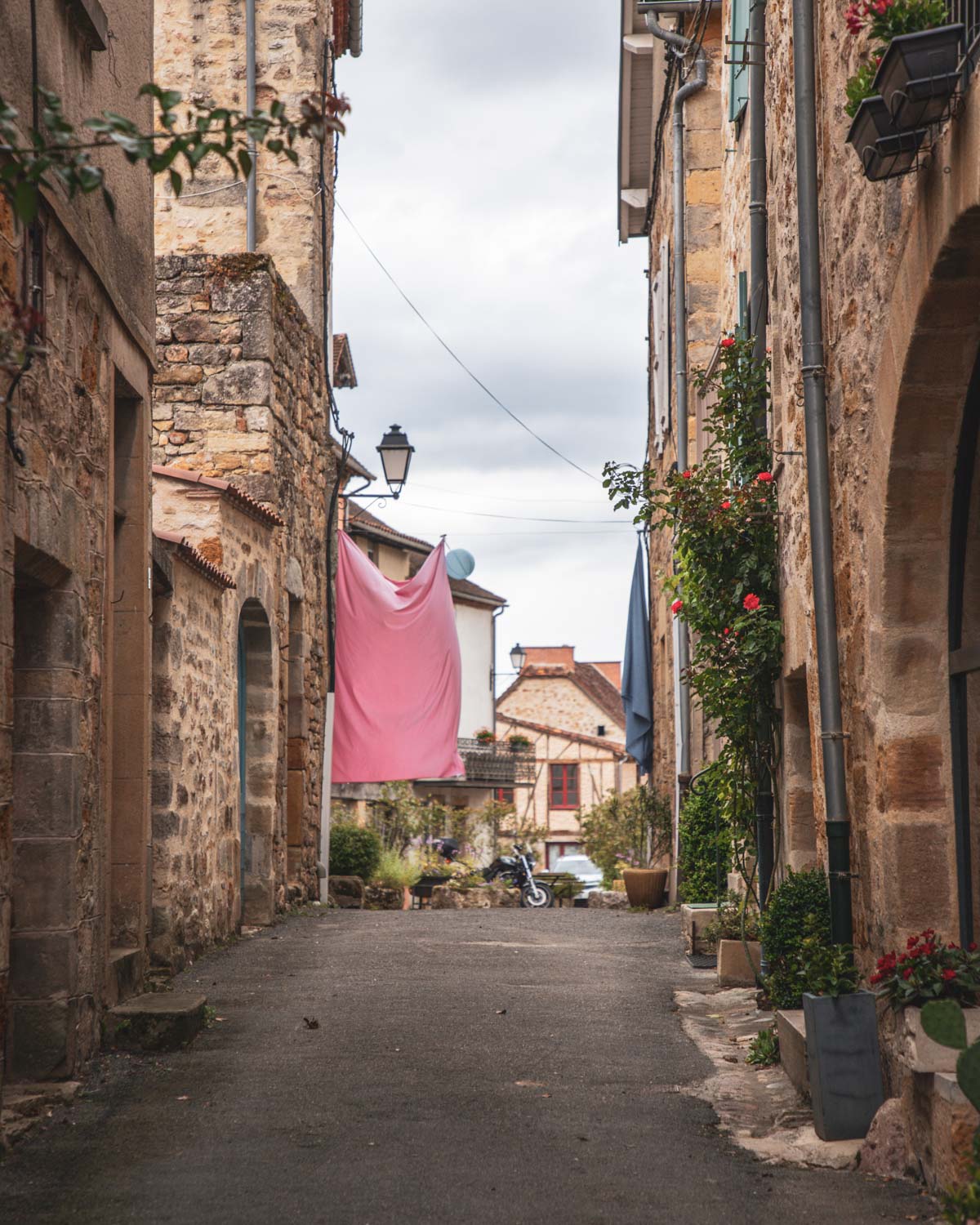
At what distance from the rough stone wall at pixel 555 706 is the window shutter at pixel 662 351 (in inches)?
1217

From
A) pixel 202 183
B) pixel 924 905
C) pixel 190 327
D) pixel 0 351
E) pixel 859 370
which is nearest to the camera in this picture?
pixel 0 351

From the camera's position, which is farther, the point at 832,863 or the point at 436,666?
the point at 436,666

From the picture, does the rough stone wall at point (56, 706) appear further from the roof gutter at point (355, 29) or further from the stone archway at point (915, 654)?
the roof gutter at point (355, 29)

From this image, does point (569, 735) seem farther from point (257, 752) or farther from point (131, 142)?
point (131, 142)

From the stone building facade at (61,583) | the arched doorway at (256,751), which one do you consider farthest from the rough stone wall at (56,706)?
the arched doorway at (256,751)

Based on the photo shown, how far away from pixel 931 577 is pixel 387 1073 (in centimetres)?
269

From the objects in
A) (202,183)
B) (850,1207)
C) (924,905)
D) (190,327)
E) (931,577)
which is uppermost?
(202,183)

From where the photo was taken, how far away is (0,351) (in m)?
3.39

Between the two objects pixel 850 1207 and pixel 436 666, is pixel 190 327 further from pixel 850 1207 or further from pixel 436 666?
pixel 850 1207

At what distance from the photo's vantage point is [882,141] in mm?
3920

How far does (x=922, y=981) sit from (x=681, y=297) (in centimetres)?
975

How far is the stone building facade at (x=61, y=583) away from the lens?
16.4 ft

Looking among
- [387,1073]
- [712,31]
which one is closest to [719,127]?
[712,31]

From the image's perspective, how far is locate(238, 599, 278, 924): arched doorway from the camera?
11.2 metres
